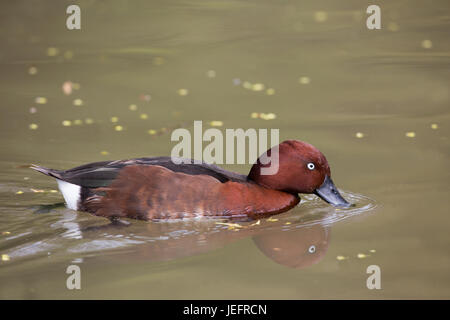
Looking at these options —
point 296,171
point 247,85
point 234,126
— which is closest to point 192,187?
point 296,171

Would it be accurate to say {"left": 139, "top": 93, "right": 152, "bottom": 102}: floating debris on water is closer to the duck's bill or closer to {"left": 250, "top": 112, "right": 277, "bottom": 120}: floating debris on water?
{"left": 250, "top": 112, "right": 277, "bottom": 120}: floating debris on water

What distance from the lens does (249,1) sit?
567 inches

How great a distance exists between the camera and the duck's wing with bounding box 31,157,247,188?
7.40 m

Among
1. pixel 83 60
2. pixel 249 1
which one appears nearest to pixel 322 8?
pixel 249 1

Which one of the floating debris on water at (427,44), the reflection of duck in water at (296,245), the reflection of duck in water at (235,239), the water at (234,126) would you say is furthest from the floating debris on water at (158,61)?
the reflection of duck in water at (296,245)

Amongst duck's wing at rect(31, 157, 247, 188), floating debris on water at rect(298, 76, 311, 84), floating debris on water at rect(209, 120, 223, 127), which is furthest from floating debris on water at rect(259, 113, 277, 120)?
duck's wing at rect(31, 157, 247, 188)

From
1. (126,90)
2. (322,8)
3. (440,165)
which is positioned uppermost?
(322,8)

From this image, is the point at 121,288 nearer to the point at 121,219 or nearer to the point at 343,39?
the point at 121,219

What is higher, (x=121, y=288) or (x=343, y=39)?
(x=343, y=39)

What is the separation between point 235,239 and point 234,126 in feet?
9.50

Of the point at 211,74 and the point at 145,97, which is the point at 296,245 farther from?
the point at 211,74

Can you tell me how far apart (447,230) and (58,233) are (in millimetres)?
3271

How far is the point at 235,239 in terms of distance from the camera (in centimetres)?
698

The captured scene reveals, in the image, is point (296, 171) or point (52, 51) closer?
point (296, 171)
